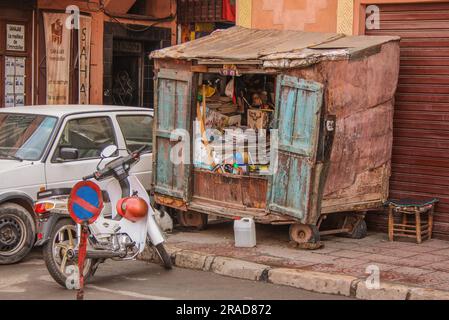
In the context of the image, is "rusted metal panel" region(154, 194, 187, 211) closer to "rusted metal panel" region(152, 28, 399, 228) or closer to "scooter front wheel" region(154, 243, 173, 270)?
"rusted metal panel" region(152, 28, 399, 228)

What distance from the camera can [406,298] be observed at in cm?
790

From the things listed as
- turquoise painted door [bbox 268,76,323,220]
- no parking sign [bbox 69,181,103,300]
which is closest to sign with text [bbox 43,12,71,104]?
turquoise painted door [bbox 268,76,323,220]

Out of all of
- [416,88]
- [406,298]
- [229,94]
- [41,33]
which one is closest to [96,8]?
[41,33]

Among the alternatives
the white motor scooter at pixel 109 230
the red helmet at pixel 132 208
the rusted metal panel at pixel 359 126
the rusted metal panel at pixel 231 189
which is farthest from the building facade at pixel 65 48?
the red helmet at pixel 132 208

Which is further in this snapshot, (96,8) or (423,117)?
(96,8)

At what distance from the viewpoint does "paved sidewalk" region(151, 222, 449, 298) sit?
8625 mm

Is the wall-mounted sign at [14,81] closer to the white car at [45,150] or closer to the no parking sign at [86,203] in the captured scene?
the white car at [45,150]

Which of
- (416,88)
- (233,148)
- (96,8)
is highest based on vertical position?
(96,8)

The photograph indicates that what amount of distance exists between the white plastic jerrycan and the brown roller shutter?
193cm

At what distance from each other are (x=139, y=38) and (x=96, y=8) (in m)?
1.52

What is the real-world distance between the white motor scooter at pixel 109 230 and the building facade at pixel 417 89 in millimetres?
3648
